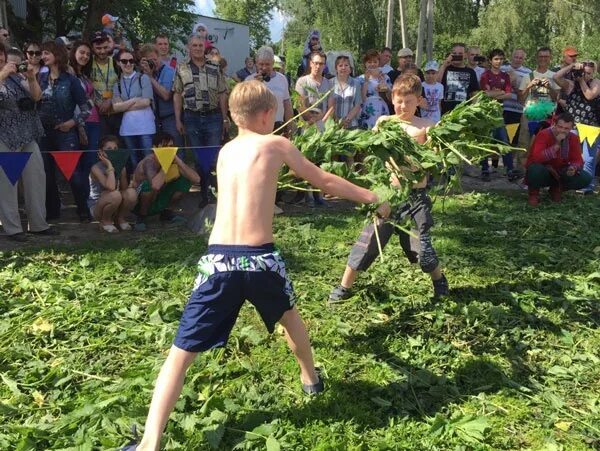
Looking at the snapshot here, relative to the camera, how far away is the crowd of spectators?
21.2 feet

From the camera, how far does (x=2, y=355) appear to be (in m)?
3.98

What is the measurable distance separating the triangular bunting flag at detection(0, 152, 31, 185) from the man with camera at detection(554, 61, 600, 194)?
7.95 meters

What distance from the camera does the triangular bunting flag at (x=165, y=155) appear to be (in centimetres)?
712

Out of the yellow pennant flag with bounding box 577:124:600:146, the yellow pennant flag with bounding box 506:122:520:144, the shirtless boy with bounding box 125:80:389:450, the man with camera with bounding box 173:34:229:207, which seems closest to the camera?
the shirtless boy with bounding box 125:80:389:450

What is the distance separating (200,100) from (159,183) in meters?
1.20

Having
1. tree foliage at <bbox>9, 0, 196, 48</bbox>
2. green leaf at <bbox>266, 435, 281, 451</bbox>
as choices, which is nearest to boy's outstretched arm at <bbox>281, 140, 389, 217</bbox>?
green leaf at <bbox>266, 435, 281, 451</bbox>

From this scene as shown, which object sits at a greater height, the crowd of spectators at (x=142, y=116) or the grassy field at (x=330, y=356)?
the crowd of spectators at (x=142, y=116)

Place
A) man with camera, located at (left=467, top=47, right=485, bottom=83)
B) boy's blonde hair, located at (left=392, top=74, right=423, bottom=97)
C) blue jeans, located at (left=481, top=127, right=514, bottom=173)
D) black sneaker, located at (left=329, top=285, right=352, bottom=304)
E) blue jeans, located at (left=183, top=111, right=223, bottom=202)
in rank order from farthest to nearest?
man with camera, located at (left=467, top=47, right=485, bottom=83) < blue jeans, located at (left=481, top=127, right=514, bottom=173) < blue jeans, located at (left=183, top=111, right=223, bottom=202) < black sneaker, located at (left=329, top=285, right=352, bottom=304) < boy's blonde hair, located at (left=392, top=74, right=423, bottom=97)

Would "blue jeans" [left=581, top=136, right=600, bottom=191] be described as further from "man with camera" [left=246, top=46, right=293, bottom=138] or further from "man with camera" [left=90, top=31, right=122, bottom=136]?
"man with camera" [left=90, top=31, right=122, bottom=136]

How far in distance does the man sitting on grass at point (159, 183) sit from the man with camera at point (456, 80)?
4.39 metres

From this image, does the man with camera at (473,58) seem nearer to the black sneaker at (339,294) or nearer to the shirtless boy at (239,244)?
the black sneaker at (339,294)

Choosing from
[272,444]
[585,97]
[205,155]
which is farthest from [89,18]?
[272,444]

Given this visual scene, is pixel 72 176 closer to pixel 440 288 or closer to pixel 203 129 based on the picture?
pixel 203 129

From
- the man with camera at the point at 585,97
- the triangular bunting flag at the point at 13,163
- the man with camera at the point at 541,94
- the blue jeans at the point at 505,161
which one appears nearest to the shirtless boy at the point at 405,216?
the triangular bunting flag at the point at 13,163
